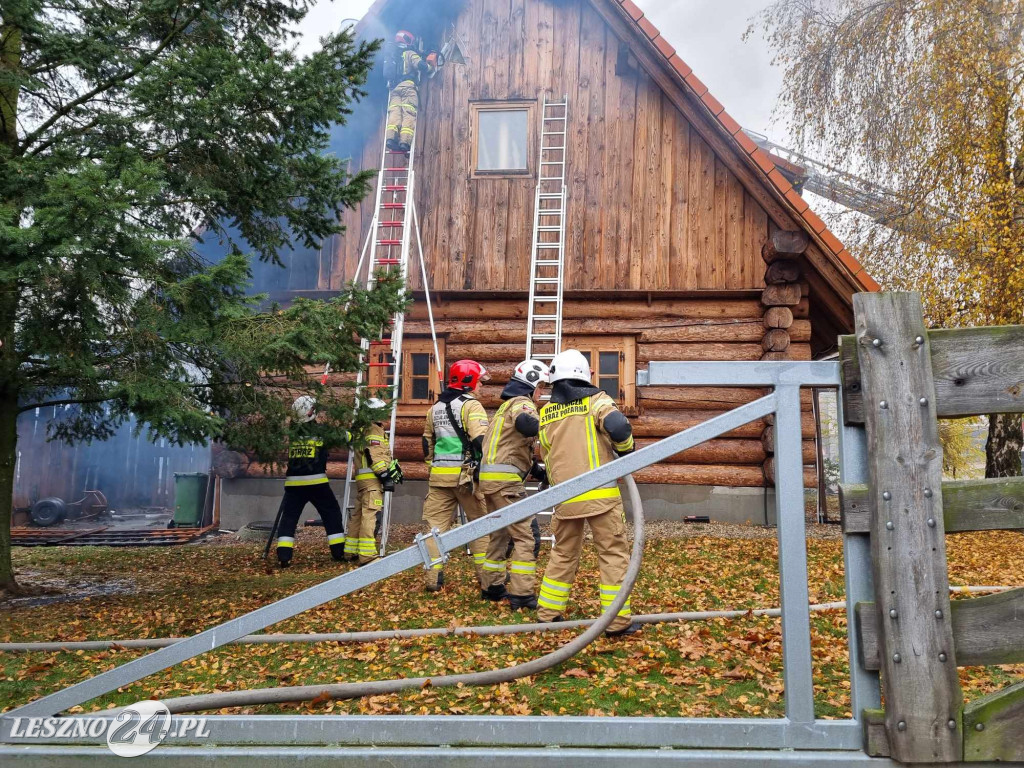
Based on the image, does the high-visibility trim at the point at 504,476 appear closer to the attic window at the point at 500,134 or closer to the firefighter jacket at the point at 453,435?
the firefighter jacket at the point at 453,435

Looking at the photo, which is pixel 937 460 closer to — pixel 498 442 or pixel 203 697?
pixel 203 697

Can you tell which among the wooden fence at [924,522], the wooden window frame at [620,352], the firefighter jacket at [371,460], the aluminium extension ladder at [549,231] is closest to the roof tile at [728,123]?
the aluminium extension ladder at [549,231]

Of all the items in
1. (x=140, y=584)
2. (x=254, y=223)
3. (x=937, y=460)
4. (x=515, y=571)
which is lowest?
(x=140, y=584)

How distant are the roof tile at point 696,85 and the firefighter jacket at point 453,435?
21.3 ft

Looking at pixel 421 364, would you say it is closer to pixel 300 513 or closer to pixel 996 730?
pixel 300 513

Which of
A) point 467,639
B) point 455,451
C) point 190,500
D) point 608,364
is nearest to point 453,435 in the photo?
point 455,451

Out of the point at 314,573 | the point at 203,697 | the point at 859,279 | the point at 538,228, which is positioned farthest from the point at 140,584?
the point at 859,279

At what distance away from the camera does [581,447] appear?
5387 millimetres

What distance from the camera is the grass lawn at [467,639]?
3.95 m

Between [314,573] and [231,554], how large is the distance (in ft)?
8.10

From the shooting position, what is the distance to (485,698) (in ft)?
12.7

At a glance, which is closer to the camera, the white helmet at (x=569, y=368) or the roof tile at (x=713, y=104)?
the white helmet at (x=569, y=368)

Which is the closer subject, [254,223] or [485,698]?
[485,698]

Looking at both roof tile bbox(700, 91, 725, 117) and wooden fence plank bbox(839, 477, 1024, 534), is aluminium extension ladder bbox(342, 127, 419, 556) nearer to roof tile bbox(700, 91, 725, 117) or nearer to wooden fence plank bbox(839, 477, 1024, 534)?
roof tile bbox(700, 91, 725, 117)
